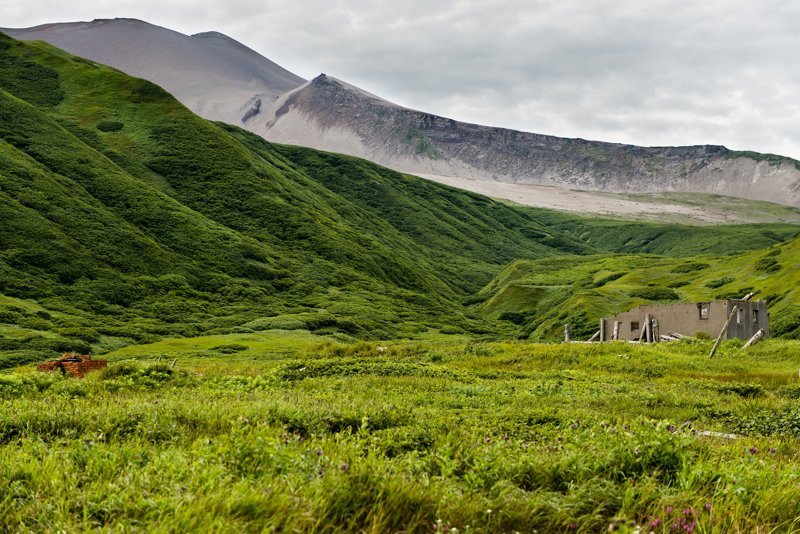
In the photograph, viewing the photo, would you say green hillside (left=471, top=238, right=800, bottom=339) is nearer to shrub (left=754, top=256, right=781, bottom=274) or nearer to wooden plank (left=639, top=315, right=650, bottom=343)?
shrub (left=754, top=256, right=781, bottom=274)

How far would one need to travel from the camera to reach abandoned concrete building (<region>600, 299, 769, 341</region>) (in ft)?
156

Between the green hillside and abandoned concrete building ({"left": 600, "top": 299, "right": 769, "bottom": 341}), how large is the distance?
12709mm

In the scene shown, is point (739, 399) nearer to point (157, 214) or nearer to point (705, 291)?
point (705, 291)

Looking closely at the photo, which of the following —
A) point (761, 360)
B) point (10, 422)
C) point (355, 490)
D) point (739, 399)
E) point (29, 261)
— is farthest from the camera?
point (29, 261)

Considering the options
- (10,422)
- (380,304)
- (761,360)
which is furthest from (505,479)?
(380,304)

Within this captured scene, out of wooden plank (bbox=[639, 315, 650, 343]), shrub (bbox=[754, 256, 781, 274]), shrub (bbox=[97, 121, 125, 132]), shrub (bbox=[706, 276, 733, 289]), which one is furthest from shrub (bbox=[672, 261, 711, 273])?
shrub (bbox=[97, 121, 125, 132])

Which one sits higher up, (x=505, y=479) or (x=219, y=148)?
(x=219, y=148)

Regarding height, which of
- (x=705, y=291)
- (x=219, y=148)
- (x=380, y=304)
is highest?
(x=219, y=148)

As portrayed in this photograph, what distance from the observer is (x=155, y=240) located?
399 feet

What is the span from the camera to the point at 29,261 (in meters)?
96.0

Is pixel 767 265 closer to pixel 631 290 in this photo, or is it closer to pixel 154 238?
pixel 631 290

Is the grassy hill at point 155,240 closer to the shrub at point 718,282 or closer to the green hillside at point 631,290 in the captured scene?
the green hillside at point 631,290

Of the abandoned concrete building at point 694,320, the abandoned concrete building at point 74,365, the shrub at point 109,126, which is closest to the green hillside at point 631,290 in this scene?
the abandoned concrete building at point 694,320

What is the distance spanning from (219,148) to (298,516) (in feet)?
589
